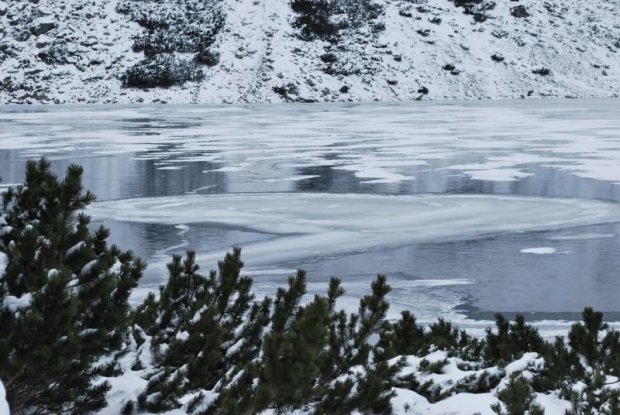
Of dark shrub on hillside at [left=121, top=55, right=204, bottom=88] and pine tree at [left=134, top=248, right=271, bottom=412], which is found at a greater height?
dark shrub on hillside at [left=121, top=55, right=204, bottom=88]

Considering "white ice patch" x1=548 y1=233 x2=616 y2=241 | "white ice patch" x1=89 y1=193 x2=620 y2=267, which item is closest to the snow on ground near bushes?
"white ice patch" x1=89 y1=193 x2=620 y2=267

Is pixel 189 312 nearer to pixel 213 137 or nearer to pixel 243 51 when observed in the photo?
pixel 213 137

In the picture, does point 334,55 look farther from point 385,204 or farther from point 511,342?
point 511,342

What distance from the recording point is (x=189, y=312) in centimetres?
431

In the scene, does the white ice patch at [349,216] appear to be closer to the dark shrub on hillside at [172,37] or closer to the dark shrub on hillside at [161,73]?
the dark shrub on hillside at [161,73]

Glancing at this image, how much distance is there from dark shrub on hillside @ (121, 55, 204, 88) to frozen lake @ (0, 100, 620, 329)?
842 inches

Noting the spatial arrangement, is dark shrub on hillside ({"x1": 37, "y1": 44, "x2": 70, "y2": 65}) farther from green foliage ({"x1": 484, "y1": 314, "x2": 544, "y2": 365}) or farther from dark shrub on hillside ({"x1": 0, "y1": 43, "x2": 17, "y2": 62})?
green foliage ({"x1": 484, "y1": 314, "x2": 544, "y2": 365})

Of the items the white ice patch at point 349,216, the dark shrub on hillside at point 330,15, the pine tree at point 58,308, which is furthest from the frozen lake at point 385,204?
the dark shrub on hillside at point 330,15

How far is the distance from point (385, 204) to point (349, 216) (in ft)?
3.70

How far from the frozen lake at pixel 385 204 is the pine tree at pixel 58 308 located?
12.7ft

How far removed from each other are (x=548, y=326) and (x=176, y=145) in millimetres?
16921

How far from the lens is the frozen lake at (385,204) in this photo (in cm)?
828

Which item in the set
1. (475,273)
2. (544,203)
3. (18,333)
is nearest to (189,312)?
(18,333)

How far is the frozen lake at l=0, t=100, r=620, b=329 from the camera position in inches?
326
